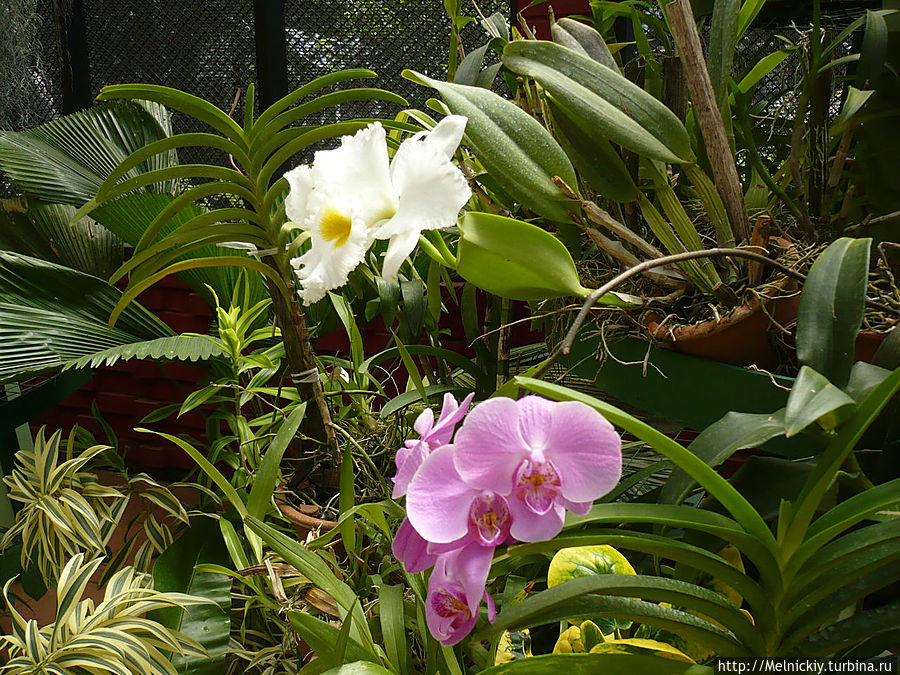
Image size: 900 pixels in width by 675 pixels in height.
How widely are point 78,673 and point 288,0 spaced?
179 cm

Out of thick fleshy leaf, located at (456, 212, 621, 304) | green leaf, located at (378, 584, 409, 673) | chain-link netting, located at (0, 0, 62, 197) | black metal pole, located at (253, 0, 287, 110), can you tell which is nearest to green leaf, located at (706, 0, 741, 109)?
thick fleshy leaf, located at (456, 212, 621, 304)

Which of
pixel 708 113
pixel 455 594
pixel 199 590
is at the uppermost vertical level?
pixel 708 113

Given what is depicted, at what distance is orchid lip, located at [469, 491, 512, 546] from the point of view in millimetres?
320

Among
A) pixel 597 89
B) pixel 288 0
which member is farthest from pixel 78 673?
pixel 288 0

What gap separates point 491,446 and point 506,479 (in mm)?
20

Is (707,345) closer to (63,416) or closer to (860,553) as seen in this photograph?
(860,553)

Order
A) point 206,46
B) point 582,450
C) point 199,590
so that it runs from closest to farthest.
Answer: point 582,450, point 199,590, point 206,46

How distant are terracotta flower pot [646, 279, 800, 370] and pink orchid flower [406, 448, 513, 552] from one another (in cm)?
28

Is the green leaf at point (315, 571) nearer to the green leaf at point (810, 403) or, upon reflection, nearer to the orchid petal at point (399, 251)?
the orchid petal at point (399, 251)

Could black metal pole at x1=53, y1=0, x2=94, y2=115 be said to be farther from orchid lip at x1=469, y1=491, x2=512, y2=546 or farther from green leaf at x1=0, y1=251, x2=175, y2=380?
orchid lip at x1=469, y1=491, x2=512, y2=546

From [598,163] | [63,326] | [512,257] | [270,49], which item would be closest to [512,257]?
[512,257]

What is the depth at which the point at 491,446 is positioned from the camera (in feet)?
1.00

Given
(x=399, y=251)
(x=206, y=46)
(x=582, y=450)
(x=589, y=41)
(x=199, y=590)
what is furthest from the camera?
(x=206, y=46)

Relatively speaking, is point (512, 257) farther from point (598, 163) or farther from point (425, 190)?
point (598, 163)
